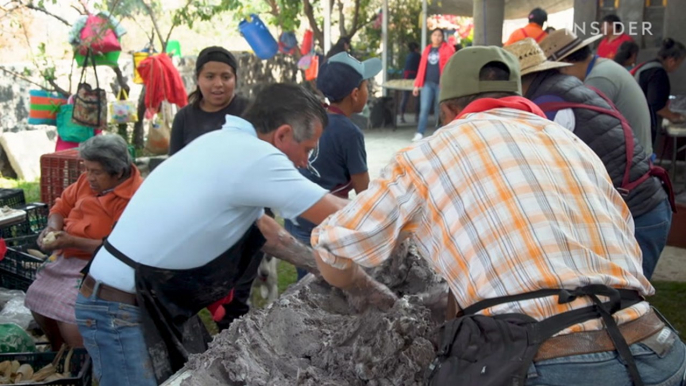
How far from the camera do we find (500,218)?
1523 millimetres

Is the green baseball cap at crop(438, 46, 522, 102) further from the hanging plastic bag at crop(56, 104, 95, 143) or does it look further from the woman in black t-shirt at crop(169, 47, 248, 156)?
the hanging plastic bag at crop(56, 104, 95, 143)

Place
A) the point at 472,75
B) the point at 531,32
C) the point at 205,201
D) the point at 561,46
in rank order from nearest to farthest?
→ the point at 472,75 → the point at 205,201 → the point at 561,46 → the point at 531,32

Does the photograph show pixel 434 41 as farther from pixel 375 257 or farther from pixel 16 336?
pixel 375 257

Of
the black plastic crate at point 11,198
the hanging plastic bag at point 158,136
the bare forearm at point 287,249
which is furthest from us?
the hanging plastic bag at point 158,136

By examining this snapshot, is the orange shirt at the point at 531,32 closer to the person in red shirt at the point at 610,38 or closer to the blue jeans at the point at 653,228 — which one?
the person in red shirt at the point at 610,38

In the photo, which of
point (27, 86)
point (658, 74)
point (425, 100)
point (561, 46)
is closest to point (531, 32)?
point (658, 74)

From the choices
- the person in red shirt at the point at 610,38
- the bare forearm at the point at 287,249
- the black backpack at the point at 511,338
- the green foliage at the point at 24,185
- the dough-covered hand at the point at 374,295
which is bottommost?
the green foliage at the point at 24,185

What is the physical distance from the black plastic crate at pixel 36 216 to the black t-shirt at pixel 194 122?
1261 millimetres

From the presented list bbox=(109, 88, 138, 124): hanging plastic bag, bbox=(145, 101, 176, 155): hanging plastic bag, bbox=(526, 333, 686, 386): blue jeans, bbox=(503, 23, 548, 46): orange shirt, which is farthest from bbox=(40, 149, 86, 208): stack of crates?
bbox=(526, 333, 686, 386): blue jeans

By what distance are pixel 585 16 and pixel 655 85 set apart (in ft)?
9.35

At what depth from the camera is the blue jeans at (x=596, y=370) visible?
4.76 ft

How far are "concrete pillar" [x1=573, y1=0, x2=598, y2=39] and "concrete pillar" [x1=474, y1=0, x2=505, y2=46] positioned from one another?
4.52ft

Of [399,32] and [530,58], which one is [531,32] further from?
[399,32]

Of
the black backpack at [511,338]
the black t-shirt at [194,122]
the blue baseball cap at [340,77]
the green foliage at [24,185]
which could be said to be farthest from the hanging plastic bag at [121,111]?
the black backpack at [511,338]
